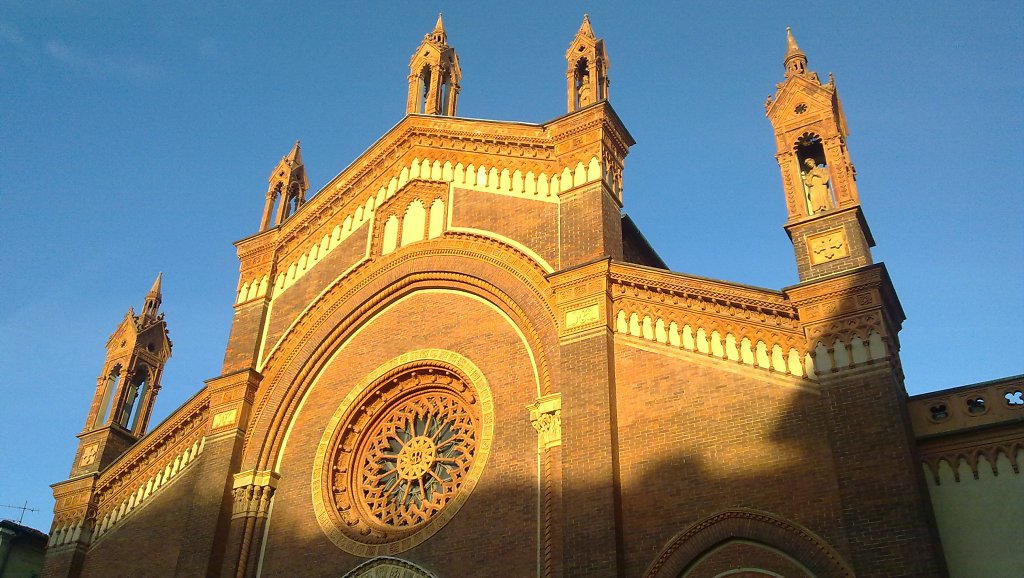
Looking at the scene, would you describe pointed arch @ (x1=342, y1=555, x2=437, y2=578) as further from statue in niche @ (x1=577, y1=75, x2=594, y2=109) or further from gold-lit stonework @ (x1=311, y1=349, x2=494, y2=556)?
statue in niche @ (x1=577, y1=75, x2=594, y2=109)

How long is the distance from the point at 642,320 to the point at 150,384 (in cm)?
1339

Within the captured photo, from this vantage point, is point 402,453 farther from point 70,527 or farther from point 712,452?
point 70,527

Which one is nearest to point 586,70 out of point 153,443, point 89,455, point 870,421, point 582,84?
point 582,84

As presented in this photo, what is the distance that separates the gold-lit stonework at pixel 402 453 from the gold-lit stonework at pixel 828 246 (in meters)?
5.88

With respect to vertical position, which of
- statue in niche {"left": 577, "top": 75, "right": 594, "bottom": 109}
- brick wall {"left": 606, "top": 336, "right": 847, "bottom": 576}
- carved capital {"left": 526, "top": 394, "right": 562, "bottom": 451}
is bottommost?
brick wall {"left": 606, "top": 336, "right": 847, "bottom": 576}

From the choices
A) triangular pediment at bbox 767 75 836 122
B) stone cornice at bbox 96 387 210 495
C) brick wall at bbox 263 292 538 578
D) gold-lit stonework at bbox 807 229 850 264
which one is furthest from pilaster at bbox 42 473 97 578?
triangular pediment at bbox 767 75 836 122

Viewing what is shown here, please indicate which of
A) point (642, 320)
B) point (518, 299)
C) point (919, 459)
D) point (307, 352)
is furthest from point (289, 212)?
point (919, 459)

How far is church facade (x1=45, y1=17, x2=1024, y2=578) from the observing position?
12.0 m

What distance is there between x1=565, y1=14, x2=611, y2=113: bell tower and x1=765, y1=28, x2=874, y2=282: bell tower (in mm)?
3643

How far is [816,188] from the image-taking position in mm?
14375

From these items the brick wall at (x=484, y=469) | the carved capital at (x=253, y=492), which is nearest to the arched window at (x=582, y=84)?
the brick wall at (x=484, y=469)

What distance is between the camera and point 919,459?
1187cm

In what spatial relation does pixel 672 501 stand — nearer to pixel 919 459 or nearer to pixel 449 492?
pixel 919 459

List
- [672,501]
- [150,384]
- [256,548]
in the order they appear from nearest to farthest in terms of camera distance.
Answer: [672,501] → [256,548] → [150,384]
